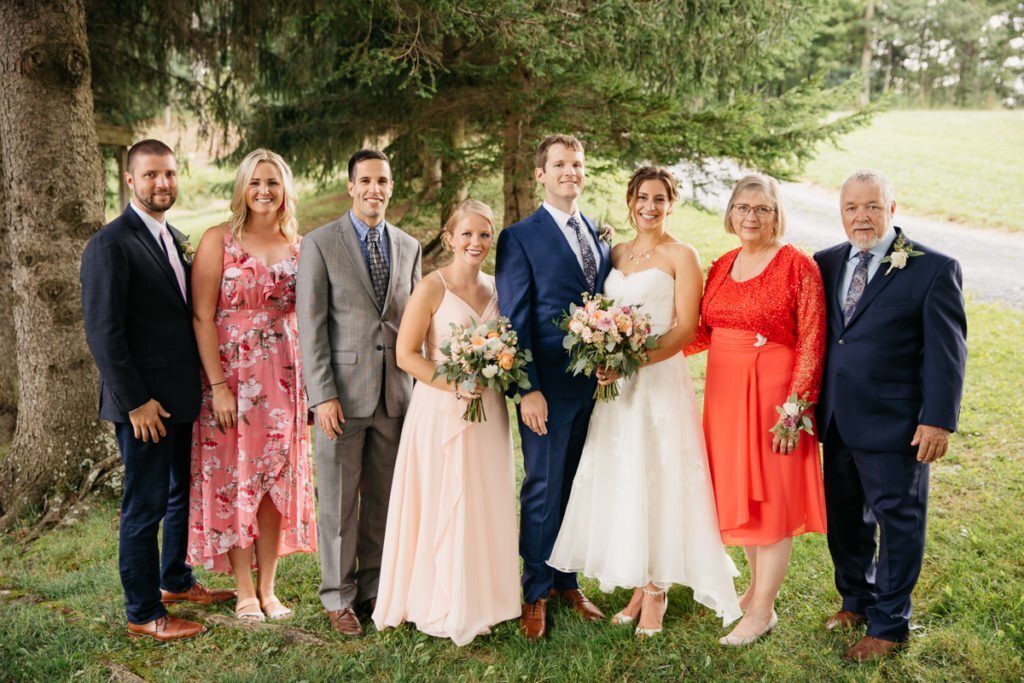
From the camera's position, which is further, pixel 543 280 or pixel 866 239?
pixel 543 280

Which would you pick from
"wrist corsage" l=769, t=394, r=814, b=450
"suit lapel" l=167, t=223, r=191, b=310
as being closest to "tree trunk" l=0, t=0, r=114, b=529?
"suit lapel" l=167, t=223, r=191, b=310

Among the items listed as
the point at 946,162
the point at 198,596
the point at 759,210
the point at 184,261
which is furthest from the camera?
the point at 946,162

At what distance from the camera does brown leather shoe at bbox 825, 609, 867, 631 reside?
4180 millimetres

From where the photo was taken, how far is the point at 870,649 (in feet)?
12.6

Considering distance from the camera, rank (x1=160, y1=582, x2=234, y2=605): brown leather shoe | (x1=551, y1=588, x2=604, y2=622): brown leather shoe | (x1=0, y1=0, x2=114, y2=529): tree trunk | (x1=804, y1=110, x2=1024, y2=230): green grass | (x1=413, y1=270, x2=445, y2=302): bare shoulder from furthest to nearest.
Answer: (x1=804, y1=110, x2=1024, y2=230): green grass
(x1=0, y1=0, x2=114, y2=529): tree trunk
(x1=160, y1=582, x2=234, y2=605): brown leather shoe
(x1=551, y1=588, x2=604, y2=622): brown leather shoe
(x1=413, y1=270, x2=445, y2=302): bare shoulder

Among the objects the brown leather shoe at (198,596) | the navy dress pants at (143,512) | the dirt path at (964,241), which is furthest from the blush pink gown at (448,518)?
the dirt path at (964,241)

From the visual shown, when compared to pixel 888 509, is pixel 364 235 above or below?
above

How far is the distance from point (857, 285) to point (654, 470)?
4.54 ft

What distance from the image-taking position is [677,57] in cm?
845

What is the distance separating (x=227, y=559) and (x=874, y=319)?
12.5 feet

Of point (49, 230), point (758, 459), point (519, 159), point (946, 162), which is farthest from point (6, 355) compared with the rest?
point (946, 162)

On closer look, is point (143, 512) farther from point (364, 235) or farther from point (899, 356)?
point (899, 356)

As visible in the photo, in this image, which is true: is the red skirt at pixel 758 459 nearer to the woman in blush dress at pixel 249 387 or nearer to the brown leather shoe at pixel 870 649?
the brown leather shoe at pixel 870 649

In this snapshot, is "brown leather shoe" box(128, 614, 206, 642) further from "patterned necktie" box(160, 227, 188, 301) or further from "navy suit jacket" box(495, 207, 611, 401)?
"navy suit jacket" box(495, 207, 611, 401)
